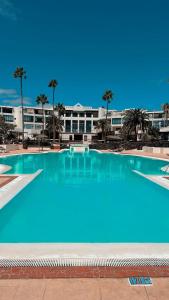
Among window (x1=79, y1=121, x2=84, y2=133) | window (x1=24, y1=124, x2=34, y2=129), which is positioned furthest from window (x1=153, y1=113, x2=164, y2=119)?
window (x1=24, y1=124, x2=34, y2=129)

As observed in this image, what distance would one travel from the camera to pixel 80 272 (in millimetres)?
4023

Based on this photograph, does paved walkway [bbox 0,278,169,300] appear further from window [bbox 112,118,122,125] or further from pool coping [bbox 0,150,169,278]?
window [bbox 112,118,122,125]

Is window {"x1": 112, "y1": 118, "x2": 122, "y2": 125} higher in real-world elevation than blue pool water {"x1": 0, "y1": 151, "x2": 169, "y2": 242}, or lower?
higher

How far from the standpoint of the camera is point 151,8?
2120cm

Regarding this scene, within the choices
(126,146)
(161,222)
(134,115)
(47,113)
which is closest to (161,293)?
(161,222)

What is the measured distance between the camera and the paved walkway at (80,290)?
342cm

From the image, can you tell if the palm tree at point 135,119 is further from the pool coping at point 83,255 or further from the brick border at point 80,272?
the brick border at point 80,272

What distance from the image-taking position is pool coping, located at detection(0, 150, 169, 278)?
14.2ft

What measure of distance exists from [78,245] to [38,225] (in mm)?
2344

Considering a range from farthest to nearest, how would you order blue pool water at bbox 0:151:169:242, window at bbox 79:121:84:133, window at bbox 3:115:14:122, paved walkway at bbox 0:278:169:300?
1. window at bbox 79:121:84:133
2. window at bbox 3:115:14:122
3. blue pool water at bbox 0:151:169:242
4. paved walkway at bbox 0:278:169:300

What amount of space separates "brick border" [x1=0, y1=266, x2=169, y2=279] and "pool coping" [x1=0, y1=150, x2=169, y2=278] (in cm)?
9

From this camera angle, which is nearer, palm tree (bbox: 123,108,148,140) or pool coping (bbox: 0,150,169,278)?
pool coping (bbox: 0,150,169,278)

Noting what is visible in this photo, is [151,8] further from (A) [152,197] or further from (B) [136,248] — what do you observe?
(B) [136,248]

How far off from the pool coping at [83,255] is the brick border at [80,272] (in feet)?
0.29
